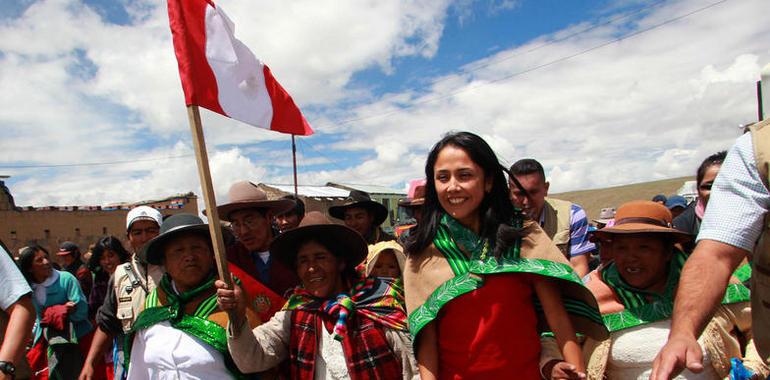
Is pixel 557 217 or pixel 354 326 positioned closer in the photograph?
pixel 354 326

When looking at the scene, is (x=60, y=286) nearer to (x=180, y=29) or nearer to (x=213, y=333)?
(x=213, y=333)

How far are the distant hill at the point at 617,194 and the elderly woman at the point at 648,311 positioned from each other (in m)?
33.1

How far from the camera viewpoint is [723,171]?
65.3 inches

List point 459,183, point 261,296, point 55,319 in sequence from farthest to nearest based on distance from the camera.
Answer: point 55,319 → point 261,296 → point 459,183

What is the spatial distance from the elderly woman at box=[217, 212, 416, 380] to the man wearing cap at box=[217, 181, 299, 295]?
0.50m

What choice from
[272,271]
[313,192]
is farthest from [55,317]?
[313,192]

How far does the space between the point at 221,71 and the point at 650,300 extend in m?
2.54

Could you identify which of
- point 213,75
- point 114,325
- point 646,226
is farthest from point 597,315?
point 114,325

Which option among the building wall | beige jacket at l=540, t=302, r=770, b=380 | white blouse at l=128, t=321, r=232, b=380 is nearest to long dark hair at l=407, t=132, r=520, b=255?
beige jacket at l=540, t=302, r=770, b=380

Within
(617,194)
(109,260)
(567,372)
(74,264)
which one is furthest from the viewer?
(617,194)

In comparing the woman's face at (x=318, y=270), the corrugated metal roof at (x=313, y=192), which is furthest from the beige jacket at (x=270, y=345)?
the corrugated metal roof at (x=313, y=192)

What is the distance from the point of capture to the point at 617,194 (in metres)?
41.5

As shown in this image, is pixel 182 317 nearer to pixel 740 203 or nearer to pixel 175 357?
pixel 175 357

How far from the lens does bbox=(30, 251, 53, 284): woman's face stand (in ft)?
16.3
